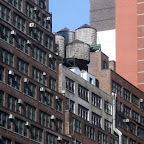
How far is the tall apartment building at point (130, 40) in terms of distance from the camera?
16050 cm

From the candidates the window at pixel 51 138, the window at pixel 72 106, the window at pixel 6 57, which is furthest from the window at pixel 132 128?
the window at pixel 6 57

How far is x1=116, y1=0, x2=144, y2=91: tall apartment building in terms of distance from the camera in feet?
527

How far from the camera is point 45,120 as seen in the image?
107750 mm

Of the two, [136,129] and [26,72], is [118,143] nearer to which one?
[136,129]

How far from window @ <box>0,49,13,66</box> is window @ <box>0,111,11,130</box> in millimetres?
8112

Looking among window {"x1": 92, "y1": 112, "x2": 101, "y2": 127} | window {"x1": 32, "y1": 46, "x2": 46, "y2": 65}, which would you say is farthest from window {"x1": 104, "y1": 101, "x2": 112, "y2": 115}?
window {"x1": 32, "y1": 46, "x2": 46, "y2": 65}

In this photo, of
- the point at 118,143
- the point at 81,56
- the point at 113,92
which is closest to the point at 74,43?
the point at 81,56

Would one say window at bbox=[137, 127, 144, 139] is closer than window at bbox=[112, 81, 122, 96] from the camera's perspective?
No

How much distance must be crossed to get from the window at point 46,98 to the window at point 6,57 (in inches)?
368

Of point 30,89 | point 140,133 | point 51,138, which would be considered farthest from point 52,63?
point 140,133

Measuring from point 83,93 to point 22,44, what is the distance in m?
20.0

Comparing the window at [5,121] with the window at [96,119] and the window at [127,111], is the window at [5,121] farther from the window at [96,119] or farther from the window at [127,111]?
the window at [127,111]

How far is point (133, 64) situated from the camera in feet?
529

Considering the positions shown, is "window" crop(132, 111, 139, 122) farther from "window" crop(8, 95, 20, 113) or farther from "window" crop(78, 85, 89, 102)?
"window" crop(8, 95, 20, 113)
